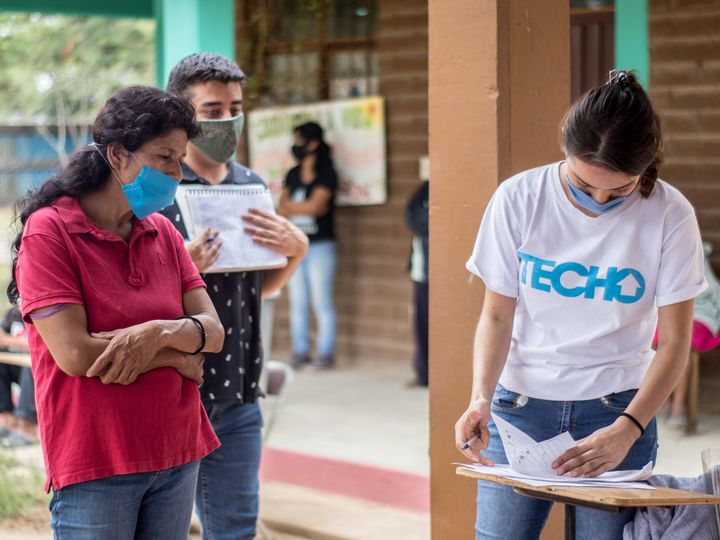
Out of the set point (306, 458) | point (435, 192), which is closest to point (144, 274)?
point (435, 192)

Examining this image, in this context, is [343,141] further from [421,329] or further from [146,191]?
[146,191]

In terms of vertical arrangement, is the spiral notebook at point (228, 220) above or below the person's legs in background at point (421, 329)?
above

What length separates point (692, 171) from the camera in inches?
282

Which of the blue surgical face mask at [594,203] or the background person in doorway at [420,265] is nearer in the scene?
the blue surgical face mask at [594,203]

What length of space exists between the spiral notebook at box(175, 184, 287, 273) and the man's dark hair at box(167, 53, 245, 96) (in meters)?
0.33

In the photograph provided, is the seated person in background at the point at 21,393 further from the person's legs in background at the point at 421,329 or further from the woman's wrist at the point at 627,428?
the woman's wrist at the point at 627,428

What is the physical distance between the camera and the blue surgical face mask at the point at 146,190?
282 cm

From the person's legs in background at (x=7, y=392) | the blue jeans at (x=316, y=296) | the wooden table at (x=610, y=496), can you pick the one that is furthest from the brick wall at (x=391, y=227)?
the wooden table at (x=610, y=496)

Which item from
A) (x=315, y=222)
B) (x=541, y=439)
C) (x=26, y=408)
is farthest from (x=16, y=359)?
(x=315, y=222)

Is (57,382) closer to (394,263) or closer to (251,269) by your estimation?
(251,269)

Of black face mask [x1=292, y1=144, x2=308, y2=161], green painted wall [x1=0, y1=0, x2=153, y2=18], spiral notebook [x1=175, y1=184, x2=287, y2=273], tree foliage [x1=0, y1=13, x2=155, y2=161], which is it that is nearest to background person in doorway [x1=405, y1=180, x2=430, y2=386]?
black face mask [x1=292, y1=144, x2=308, y2=161]

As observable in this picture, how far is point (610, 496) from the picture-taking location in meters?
2.40

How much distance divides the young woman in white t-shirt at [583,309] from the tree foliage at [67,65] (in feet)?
63.1

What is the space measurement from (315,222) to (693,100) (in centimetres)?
320
